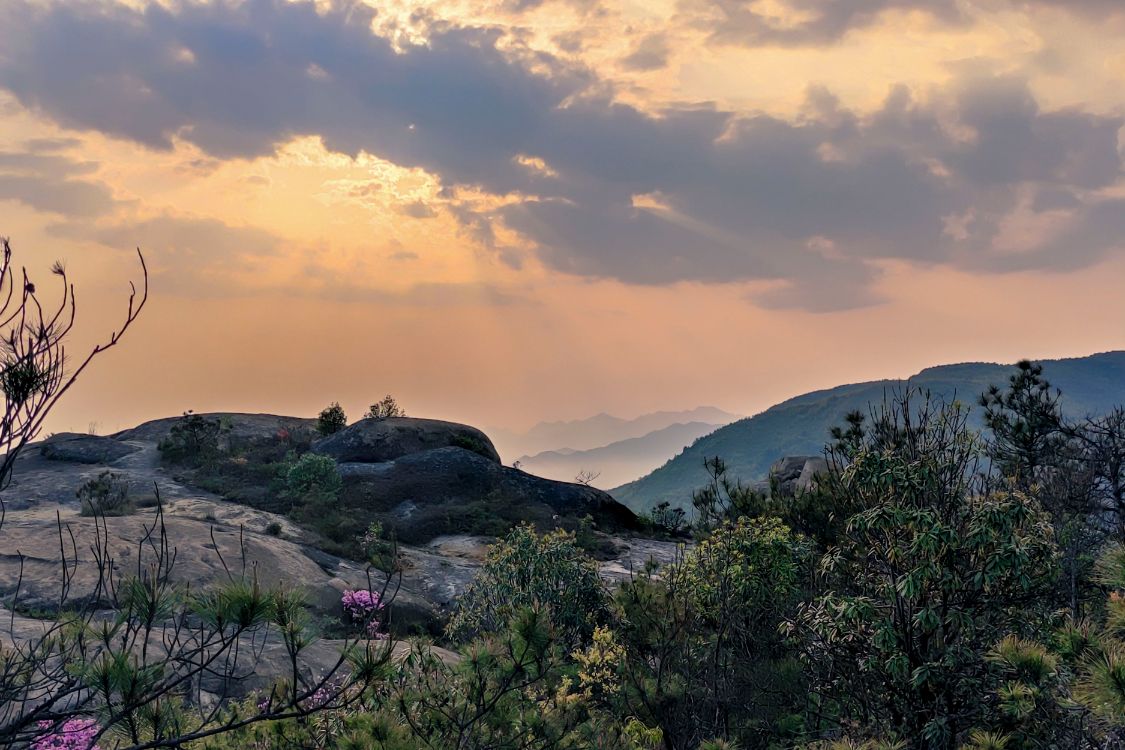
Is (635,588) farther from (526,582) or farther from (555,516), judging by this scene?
(555,516)

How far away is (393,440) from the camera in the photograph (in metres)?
34.3

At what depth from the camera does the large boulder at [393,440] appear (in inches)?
1316

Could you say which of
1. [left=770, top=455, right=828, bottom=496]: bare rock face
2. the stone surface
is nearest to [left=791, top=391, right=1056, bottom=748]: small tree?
the stone surface

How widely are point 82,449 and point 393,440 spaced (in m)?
12.4

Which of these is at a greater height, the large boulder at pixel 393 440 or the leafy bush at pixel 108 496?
the large boulder at pixel 393 440

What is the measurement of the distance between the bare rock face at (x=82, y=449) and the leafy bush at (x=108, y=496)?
6317mm

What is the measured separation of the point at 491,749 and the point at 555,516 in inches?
894

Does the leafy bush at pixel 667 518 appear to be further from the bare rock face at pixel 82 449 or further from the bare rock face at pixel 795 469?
the bare rock face at pixel 82 449

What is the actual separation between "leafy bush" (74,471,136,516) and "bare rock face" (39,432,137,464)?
20.7 ft

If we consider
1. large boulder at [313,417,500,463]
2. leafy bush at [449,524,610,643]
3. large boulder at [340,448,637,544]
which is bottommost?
leafy bush at [449,524,610,643]

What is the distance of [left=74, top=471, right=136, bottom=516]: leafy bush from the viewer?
19547 millimetres

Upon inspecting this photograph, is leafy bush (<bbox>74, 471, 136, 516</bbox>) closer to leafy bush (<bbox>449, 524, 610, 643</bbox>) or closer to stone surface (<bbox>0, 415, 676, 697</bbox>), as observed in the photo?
stone surface (<bbox>0, 415, 676, 697</bbox>)

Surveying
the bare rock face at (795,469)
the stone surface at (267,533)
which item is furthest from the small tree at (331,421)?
the bare rock face at (795,469)

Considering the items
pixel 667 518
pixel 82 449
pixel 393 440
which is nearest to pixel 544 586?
pixel 667 518
